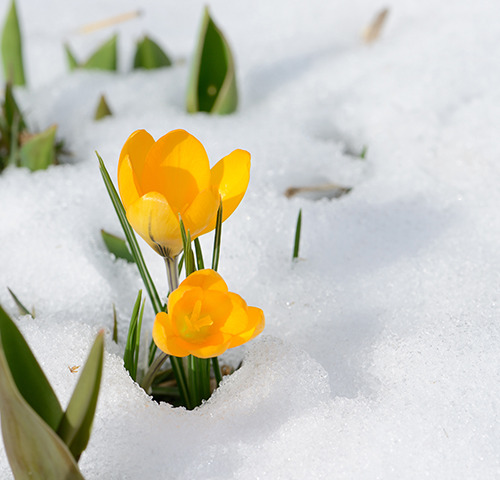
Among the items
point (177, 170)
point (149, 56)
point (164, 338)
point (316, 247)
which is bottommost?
point (316, 247)

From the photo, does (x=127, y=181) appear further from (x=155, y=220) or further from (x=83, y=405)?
(x=83, y=405)

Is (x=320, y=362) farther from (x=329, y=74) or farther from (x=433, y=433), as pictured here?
(x=329, y=74)

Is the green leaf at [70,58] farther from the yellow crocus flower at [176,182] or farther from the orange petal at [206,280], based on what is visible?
the orange petal at [206,280]

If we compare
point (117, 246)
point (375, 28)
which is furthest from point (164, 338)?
point (375, 28)

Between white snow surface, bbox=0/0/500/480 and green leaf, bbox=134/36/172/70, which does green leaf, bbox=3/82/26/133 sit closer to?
white snow surface, bbox=0/0/500/480

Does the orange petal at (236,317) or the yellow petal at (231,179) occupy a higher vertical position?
the yellow petal at (231,179)

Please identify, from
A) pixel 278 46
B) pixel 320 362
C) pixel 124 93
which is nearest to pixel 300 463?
pixel 320 362

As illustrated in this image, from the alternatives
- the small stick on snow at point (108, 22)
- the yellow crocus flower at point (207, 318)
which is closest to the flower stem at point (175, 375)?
the yellow crocus flower at point (207, 318)
